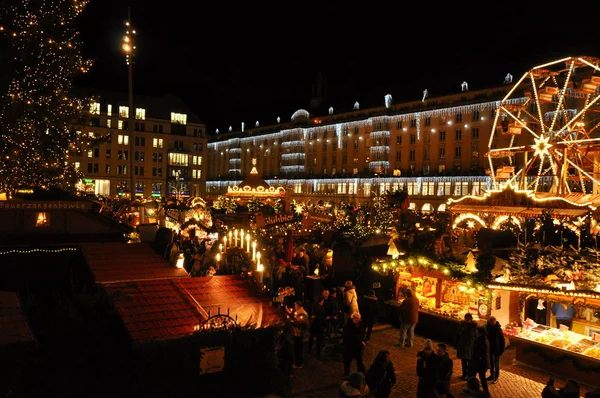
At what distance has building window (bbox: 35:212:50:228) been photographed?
44.7ft

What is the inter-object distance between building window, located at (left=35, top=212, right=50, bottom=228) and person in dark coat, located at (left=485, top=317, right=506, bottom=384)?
468 inches

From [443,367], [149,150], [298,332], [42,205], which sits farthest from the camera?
[149,150]

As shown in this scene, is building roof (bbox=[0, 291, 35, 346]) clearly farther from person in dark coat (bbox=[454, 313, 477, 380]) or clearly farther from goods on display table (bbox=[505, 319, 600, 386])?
goods on display table (bbox=[505, 319, 600, 386])

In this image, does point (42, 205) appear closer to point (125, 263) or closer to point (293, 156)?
point (125, 263)

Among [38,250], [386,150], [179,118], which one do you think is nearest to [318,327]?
[38,250]

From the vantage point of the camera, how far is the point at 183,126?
7981cm

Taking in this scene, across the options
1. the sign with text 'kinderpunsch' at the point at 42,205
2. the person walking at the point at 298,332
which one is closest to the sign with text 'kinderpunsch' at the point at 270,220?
the sign with text 'kinderpunsch' at the point at 42,205

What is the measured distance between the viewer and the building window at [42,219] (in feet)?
44.7

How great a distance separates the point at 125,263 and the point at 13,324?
5383mm

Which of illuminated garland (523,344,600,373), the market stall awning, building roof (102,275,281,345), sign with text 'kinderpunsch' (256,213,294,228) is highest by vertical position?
the market stall awning

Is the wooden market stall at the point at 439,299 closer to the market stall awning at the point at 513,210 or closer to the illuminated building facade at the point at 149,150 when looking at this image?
the market stall awning at the point at 513,210

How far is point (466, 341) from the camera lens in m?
10.3

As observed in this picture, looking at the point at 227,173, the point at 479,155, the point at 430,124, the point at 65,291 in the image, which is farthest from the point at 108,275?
the point at 227,173

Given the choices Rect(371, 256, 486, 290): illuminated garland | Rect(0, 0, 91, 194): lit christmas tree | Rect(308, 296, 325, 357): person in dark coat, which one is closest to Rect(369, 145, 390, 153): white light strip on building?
Rect(371, 256, 486, 290): illuminated garland
